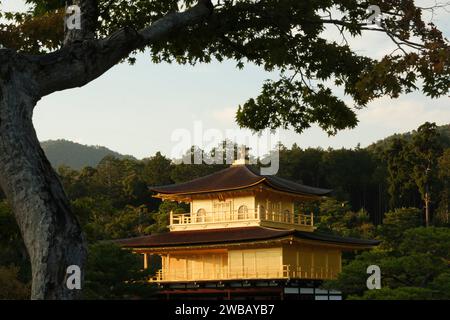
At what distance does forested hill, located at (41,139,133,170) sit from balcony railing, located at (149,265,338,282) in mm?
133401

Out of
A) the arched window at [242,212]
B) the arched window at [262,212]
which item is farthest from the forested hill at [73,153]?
the arched window at [262,212]

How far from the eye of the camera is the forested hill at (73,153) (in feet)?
557

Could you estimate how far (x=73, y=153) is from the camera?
6924 inches

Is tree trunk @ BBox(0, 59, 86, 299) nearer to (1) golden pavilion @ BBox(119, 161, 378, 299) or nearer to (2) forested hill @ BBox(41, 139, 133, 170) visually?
(1) golden pavilion @ BBox(119, 161, 378, 299)

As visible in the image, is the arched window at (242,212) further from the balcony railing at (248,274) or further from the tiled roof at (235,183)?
the balcony railing at (248,274)

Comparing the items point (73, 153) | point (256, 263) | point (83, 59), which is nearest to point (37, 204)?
point (83, 59)

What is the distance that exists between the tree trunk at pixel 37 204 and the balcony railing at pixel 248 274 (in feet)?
89.7

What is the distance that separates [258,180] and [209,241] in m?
3.76

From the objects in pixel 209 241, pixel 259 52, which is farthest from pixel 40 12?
pixel 209 241

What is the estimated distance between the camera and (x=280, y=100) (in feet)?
31.4

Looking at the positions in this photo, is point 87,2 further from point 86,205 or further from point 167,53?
point 86,205

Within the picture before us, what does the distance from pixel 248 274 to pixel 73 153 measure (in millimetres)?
147477

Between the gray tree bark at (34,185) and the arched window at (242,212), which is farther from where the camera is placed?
the arched window at (242,212)

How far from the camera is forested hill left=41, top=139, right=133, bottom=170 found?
16988cm
